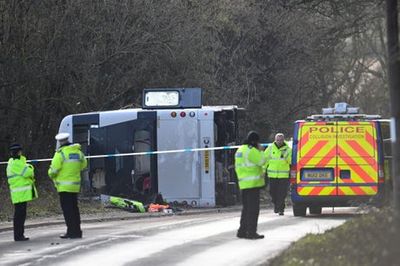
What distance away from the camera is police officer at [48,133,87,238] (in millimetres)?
13914

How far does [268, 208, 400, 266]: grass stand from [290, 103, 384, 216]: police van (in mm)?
5796

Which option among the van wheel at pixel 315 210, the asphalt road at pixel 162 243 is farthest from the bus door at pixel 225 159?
the asphalt road at pixel 162 243

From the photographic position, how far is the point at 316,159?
16.9 metres

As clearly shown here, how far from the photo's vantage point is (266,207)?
76.9 feet

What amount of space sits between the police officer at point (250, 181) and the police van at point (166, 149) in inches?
313

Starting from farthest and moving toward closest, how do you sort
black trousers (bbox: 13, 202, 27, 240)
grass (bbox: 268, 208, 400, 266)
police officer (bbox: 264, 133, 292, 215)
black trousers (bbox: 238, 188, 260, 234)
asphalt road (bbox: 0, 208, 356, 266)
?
police officer (bbox: 264, 133, 292, 215)
black trousers (bbox: 13, 202, 27, 240)
black trousers (bbox: 238, 188, 260, 234)
asphalt road (bbox: 0, 208, 356, 266)
grass (bbox: 268, 208, 400, 266)

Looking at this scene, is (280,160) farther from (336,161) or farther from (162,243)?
(162,243)

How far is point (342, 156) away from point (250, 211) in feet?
14.5

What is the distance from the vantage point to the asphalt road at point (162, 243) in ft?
36.9

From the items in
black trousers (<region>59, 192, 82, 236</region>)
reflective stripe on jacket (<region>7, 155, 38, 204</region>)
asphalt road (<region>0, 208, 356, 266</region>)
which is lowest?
asphalt road (<region>0, 208, 356, 266</region>)

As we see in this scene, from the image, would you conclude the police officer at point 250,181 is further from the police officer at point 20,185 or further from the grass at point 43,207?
the grass at point 43,207

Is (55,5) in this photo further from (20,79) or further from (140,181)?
(140,181)

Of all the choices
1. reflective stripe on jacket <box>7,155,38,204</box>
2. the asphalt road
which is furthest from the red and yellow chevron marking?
reflective stripe on jacket <box>7,155,38,204</box>

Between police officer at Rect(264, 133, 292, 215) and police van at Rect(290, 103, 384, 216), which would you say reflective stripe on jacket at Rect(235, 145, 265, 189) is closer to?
police van at Rect(290, 103, 384, 216)
